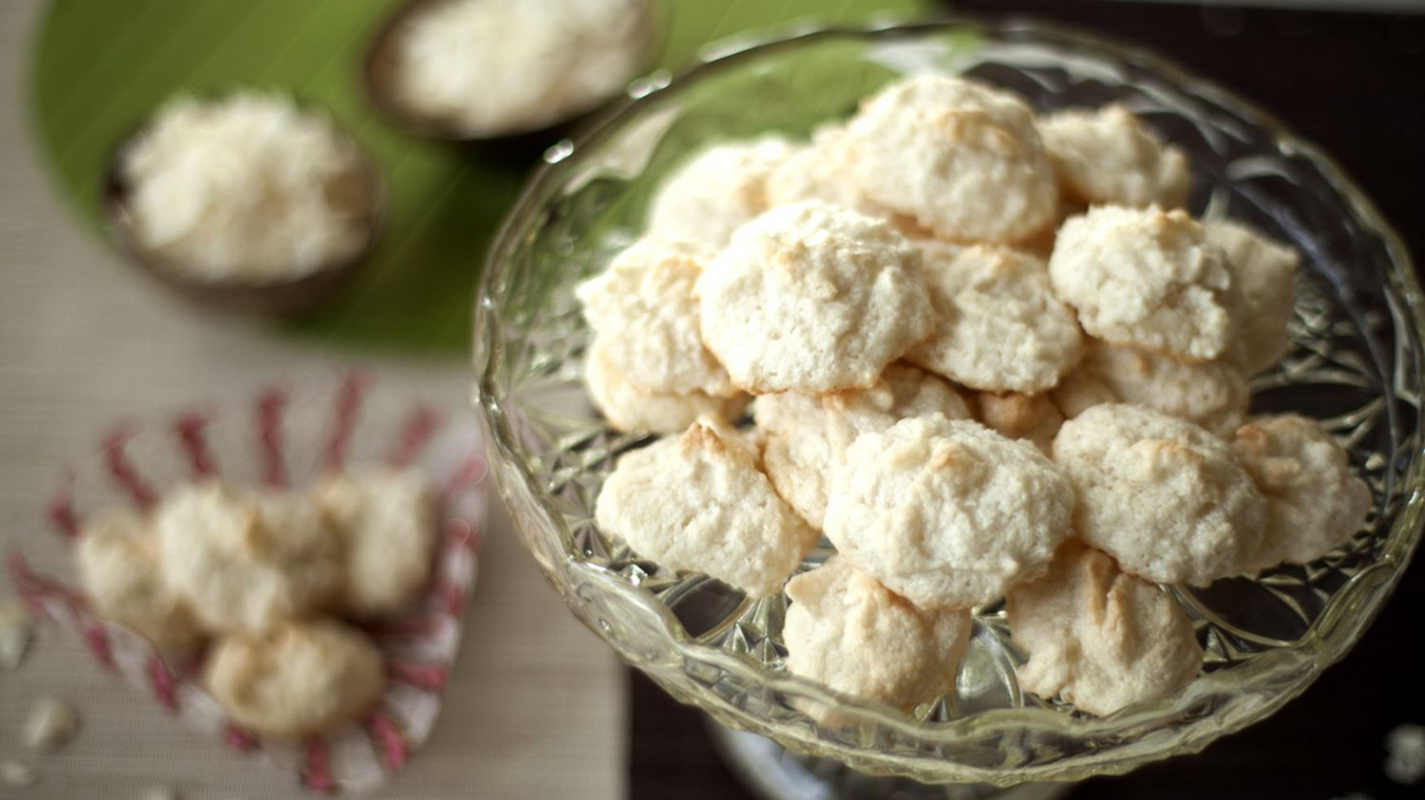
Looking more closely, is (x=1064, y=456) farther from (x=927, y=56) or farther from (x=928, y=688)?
(x=927, y=56)

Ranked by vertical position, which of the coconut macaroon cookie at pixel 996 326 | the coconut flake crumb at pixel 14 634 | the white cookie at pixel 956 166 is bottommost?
the coconut flake crumb at pixel 14 634

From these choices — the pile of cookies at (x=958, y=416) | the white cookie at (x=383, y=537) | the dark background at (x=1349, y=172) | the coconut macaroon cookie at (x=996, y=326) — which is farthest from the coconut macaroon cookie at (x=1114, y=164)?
the white cookie at (x=383, y=537)

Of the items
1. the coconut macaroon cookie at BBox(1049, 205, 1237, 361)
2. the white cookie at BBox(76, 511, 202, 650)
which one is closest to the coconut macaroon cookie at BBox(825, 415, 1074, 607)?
the coconut macaroon cookie at BBox(1049, 205, 1237, 361)

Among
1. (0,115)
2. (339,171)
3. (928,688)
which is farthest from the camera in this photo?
(0,115)

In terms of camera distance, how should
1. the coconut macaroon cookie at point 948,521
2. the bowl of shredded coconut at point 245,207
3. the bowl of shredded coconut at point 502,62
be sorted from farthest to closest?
the bowl of shredded coconut at point 502,62 → the bowl of shredded coconut at point 245,207 → the coconut macaroon cookie at point 948,521

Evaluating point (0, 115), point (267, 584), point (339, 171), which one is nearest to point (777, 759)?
point (267, 584)

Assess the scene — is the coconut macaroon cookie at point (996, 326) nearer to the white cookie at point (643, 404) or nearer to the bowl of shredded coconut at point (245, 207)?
the white cookie at point (643, 404)

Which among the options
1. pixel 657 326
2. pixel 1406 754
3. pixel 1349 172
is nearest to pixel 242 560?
pixel 657 326

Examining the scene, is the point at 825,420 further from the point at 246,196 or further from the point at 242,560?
the point at 246,196
